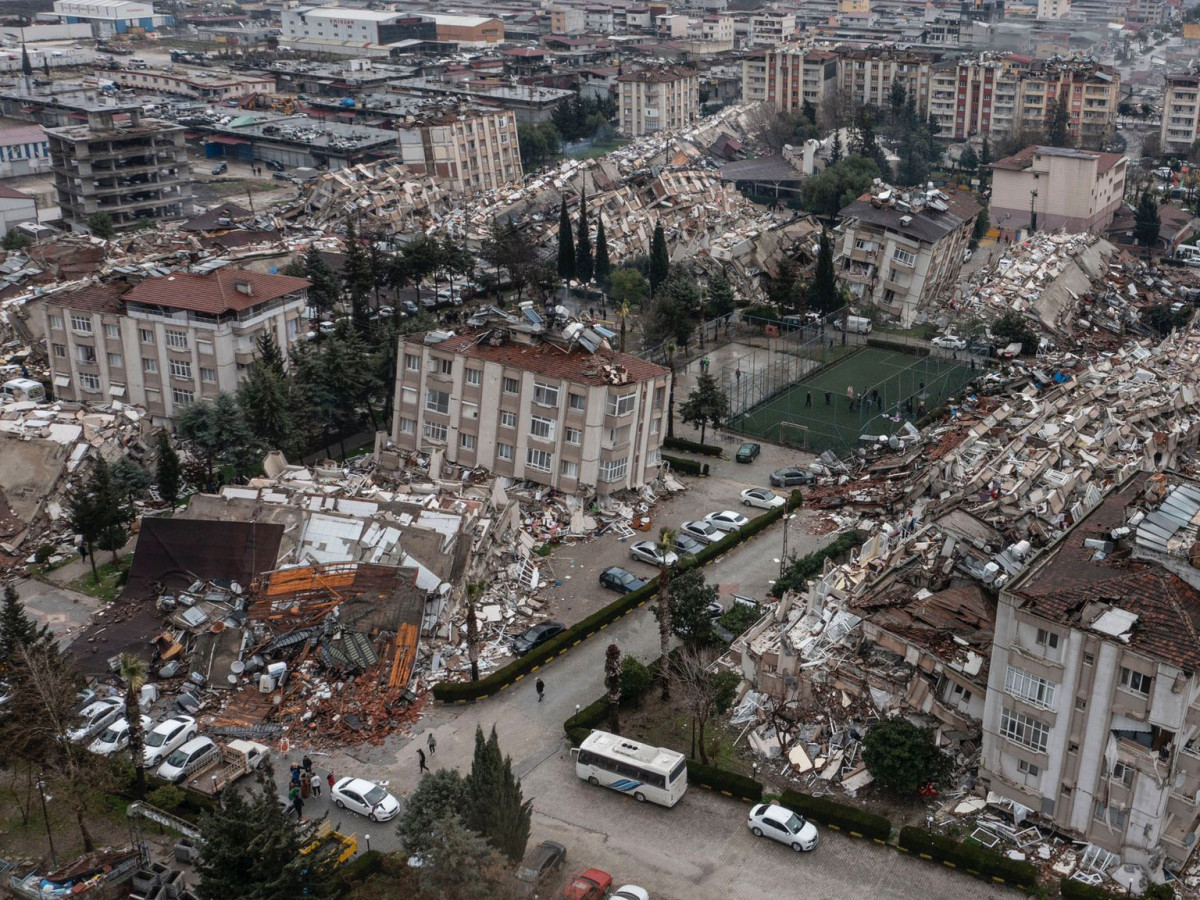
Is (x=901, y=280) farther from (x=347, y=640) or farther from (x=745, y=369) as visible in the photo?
(x=347, y=640)

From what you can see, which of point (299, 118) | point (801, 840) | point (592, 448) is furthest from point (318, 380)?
point (299, 118)

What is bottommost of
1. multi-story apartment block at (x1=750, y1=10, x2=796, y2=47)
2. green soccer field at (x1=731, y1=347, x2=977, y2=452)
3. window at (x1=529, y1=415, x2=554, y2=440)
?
green soccer field at (x1=731, y1=347, x2=977, y2=452)

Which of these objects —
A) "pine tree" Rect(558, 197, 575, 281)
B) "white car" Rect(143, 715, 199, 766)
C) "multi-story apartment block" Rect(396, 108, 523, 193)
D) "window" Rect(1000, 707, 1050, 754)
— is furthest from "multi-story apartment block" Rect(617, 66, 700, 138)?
"window" Rect(1000, 707, 1050, 754)

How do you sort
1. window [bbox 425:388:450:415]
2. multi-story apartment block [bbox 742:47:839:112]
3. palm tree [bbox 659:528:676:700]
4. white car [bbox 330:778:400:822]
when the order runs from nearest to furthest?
white car [bbox 330:778:400:822] < palm tree [bbox 659:528:676:700] < window [bbox 425:388:450:415] < multi-story apartment block [bbox 742:47:839:112]

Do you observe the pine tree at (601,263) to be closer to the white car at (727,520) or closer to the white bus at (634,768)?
the white car at (727,520)

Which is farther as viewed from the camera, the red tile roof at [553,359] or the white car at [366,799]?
the red tile roof at [553,359]

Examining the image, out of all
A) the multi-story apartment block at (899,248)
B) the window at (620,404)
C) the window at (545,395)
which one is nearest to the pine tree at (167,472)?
the window at (545,395)

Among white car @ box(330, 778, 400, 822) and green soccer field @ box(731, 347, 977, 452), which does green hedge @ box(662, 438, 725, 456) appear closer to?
green soccer field @ box(731, 347, 977, 452)
